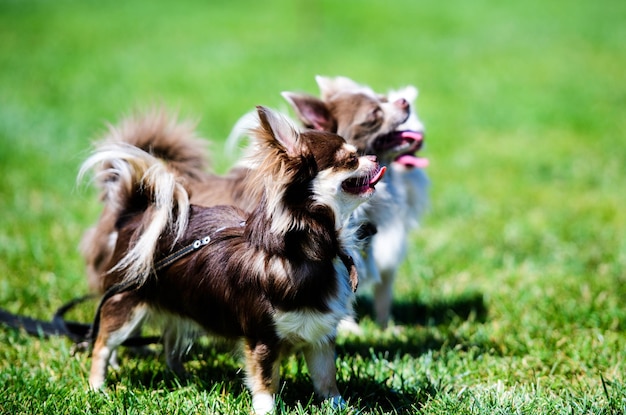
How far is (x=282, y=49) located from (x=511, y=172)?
8.00m

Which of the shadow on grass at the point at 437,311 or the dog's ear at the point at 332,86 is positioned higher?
the dog's ear at the point at 332,86

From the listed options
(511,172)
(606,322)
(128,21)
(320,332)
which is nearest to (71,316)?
(320,332)

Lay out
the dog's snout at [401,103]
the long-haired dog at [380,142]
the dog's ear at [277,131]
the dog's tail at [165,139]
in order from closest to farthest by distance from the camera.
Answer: the dog's ear at [277,131], the dog's tail at [165,139], the long-haired dog at [380,142], the dog's snout at [401,103]

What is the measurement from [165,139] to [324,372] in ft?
5.89

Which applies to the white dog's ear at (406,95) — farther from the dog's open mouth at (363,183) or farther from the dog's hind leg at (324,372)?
the dog's hind leg at (324,372)

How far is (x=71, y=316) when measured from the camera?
4.62 m

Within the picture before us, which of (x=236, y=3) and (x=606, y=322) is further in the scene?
(x=236, y=3)

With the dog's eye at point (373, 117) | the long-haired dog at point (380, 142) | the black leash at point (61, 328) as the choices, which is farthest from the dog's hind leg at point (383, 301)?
the black leash at point (61, 328)

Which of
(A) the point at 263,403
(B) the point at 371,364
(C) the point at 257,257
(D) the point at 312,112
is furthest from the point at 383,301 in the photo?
(C) the point at 257,257

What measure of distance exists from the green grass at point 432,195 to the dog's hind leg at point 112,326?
4.2 inches

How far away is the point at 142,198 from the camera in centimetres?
360

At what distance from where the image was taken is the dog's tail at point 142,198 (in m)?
3.33

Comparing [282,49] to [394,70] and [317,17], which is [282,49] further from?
[317,17]

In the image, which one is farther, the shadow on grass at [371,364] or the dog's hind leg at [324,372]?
the shadow on grass at [371,364]
